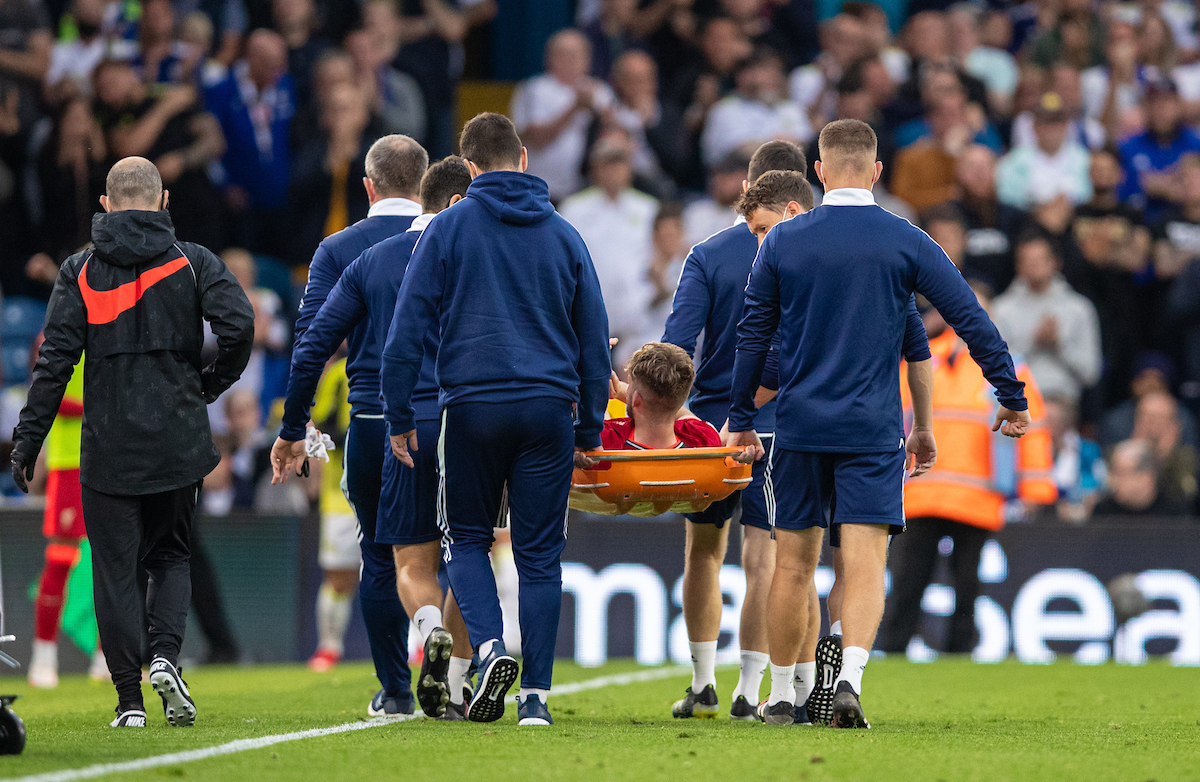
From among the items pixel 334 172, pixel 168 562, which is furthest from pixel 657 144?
pixel 168 562

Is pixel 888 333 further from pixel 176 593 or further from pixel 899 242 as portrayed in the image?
pixel 176 593

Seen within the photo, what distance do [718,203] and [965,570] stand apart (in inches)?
184

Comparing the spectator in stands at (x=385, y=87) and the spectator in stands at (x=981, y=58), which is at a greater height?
the spectator in stands at (x=981, y=58)

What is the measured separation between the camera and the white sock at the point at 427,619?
6809 mm

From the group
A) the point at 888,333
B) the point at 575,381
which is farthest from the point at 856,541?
the point at 575,381

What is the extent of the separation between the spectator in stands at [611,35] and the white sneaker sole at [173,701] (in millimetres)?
10890

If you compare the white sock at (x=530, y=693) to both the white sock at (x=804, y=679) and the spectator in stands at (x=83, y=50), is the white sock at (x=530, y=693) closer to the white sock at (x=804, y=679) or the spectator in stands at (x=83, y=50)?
the white sock at (x=804, y=679)

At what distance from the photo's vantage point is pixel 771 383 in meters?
7.26

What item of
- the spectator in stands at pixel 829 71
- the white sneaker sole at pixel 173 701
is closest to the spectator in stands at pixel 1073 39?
the spectator in stands at pixel 829 71

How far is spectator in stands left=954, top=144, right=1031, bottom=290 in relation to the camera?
587 inches

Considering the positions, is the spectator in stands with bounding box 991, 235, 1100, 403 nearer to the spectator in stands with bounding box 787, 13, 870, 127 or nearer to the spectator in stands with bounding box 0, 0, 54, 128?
the spectator in stands with bounding box 787, 13, 870, 127

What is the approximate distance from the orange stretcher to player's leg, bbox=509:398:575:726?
0.16 m

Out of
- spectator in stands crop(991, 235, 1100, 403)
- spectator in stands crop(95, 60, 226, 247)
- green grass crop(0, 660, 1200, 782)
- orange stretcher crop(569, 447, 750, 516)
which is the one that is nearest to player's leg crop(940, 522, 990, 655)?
green grass crop(0, 660, 1200, 782)

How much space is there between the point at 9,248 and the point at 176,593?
9.18 meters
